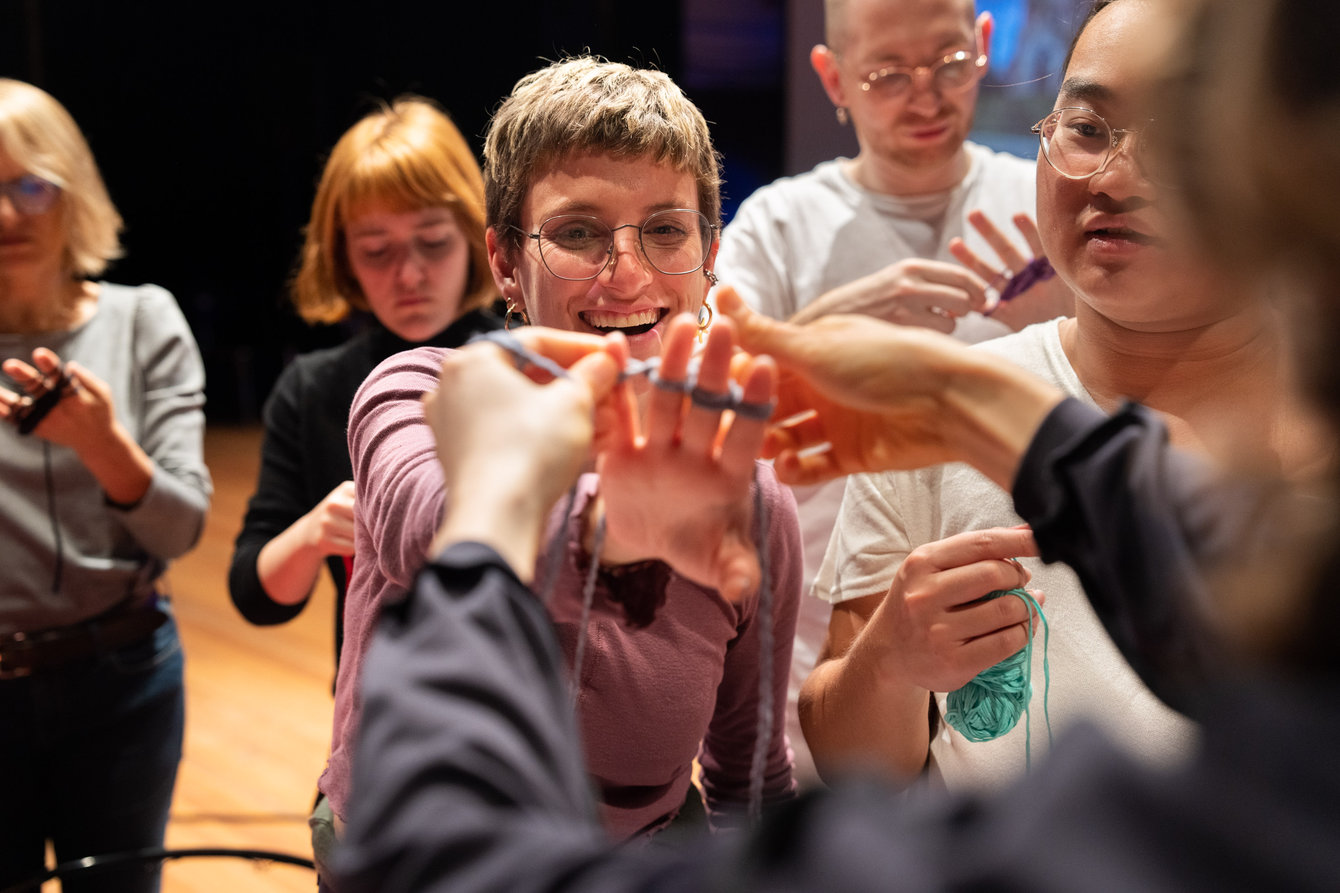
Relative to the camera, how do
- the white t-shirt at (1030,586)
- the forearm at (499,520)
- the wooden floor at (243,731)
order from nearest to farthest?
the forearm at (499,520), the white t-shirt at (1030,586), the wooden floor at (243,731)

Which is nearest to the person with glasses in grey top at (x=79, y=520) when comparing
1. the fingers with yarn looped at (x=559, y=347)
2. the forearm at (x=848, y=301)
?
the forearm at (x=848, y=301)

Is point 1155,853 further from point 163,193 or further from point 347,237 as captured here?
point 163,193

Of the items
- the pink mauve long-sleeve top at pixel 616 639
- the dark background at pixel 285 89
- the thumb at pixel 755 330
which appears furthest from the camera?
the dark background at pixel 285 89

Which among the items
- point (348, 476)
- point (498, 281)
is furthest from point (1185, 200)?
point (348, 476)

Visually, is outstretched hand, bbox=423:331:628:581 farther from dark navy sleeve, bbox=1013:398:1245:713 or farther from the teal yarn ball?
the teal yarn ball

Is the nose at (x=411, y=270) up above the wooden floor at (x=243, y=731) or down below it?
above

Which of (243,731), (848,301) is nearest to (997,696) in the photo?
(848,301)

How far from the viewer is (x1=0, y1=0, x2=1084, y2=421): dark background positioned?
361cm

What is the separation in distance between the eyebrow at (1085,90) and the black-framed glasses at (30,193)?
164 cm

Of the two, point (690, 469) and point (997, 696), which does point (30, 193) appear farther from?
point (997, 696)

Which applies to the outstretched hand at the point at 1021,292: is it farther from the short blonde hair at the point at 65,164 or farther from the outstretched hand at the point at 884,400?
the short blonde hair at the point at 65,164

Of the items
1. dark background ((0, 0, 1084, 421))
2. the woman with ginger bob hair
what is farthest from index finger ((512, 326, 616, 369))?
the woman with ginger bob hair

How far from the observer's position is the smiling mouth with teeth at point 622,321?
119cm

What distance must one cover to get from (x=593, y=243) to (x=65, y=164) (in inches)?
50.0
